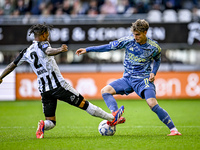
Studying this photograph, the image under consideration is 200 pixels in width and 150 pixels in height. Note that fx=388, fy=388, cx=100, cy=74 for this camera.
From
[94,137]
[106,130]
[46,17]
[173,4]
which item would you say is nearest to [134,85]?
[106,130]

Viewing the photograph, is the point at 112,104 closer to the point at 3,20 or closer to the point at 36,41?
the point at 36,41

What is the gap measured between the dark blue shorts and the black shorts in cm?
76

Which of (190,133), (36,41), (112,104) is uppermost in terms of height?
(36,41)

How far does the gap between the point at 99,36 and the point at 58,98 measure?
1129cm

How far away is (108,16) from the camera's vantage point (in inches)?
693

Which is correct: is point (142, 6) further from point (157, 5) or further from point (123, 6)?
point (123, 6)

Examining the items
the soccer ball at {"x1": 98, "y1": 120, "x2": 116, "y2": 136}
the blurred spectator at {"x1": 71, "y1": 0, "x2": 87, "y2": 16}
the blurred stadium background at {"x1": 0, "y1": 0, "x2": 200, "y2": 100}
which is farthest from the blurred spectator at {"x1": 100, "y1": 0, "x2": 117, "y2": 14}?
the soccer ball at {"x1": 98, "y1": 120, "x2": 116, "y2": 136}

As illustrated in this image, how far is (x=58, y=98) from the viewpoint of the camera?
21.9 ft

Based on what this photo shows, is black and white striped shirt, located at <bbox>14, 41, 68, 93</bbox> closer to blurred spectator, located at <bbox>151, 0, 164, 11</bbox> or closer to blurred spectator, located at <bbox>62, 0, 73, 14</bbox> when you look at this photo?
blurred spectator, located at <bbox>62, 0, 73, 14</bbox>

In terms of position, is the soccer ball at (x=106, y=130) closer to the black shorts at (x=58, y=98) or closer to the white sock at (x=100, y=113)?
the white sock at (x=100, y=113)

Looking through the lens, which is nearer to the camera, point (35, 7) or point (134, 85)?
point (134, 85)

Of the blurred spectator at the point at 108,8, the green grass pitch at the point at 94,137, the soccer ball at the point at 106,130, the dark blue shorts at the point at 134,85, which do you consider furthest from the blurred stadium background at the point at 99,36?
the soccer ball at the point at 106,130

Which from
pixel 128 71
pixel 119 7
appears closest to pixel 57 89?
pixel 128 71

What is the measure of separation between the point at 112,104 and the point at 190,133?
5.12 feet
